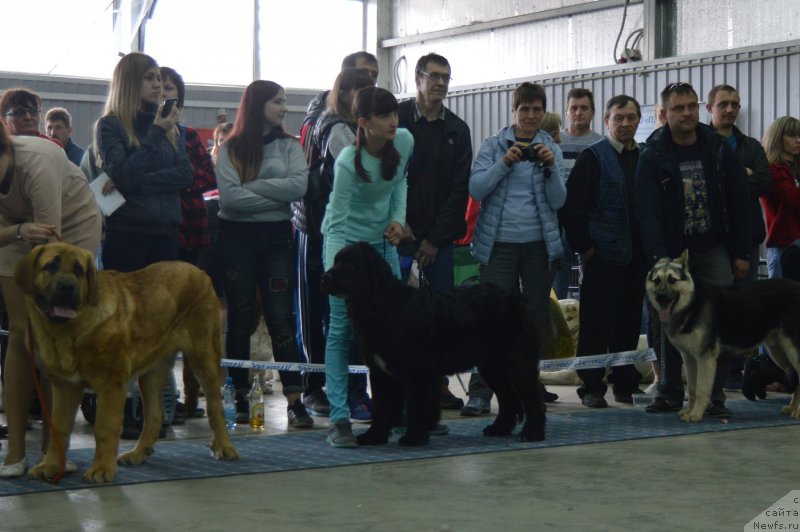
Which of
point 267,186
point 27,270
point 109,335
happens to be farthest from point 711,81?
point 27,270

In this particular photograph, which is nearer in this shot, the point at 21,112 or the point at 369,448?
the point at 369,448

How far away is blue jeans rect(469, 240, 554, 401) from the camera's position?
6141 mm

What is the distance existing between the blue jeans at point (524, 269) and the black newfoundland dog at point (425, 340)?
0.88 m

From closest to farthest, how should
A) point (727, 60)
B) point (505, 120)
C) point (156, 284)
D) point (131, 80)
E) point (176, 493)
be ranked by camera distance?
1. point (176, 493)
2. point (156, 284)
3. point (131, 80)
4. point (727, 60)
5. point (505, 120)

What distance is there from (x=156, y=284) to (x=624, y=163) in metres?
3.19

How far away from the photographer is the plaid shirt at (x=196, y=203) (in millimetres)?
5910

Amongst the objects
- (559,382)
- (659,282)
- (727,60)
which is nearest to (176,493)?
(659,282)

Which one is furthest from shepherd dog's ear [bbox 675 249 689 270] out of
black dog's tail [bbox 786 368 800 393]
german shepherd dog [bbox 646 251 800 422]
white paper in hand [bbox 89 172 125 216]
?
white paper in hand [bbox 89 172 125 216]

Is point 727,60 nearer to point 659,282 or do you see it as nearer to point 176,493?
point 659,282

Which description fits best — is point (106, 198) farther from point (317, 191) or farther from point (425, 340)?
point (425, 340)

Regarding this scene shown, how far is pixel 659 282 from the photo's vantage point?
5887 millimetres

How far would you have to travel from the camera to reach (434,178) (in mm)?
6156

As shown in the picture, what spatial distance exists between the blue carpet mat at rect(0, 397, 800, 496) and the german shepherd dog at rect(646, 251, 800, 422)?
0.24 metres

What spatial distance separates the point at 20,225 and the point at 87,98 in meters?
10.6
